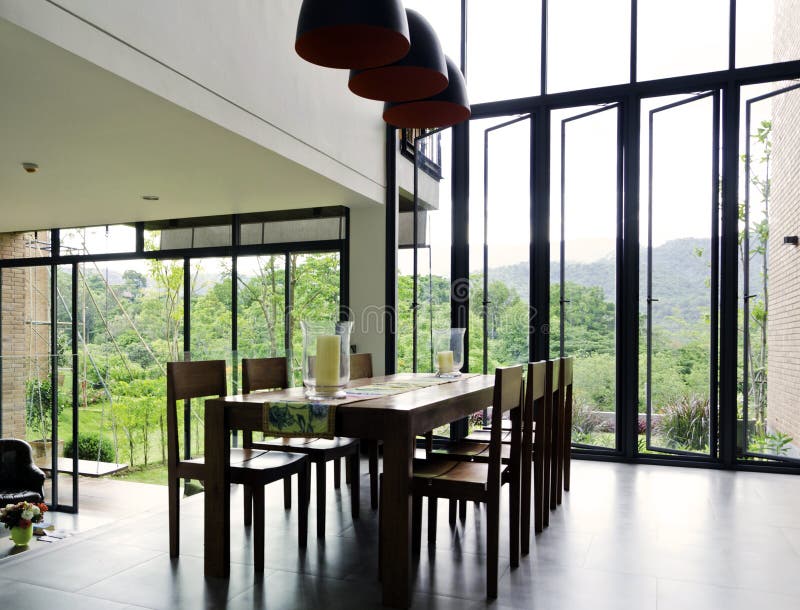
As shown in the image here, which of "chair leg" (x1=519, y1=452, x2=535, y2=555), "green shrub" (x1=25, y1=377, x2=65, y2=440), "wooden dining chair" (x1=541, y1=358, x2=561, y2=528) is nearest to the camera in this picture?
"chair leg" (x1=519, y1=452, x2=535, y2=555)

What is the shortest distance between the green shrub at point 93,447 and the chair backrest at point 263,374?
157 inches

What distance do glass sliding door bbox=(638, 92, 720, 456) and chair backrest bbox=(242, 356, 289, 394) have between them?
2922 millimetres

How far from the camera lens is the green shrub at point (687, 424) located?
188 inches

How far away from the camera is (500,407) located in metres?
2.44

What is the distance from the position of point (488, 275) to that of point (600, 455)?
1719 millimetres

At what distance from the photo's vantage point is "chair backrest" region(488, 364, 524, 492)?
2422mm

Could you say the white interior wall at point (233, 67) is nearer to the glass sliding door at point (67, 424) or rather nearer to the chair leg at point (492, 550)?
the chair leg at point (492, 550)

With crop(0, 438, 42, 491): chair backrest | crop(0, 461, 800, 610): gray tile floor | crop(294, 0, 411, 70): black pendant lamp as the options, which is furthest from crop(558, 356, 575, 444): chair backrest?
crop(0, 438, 42, 491): chair backrest

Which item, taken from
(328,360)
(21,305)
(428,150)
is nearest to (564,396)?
(328,360)

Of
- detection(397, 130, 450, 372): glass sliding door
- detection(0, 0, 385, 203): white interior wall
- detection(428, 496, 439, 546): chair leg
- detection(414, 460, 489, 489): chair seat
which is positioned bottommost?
detection(428, 496, 439, 546): chair leg

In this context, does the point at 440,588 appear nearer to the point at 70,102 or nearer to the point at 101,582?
the point at 101,582

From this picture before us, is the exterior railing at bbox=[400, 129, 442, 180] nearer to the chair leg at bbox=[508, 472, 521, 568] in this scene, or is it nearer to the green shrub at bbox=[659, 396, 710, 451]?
the green shrub at bbox=[659, 396, 710, 451]

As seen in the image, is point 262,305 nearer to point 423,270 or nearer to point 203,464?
point 423,270

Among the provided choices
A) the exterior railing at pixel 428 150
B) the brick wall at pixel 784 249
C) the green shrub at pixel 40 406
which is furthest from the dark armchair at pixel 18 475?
the brick wall at pixel 784 249
